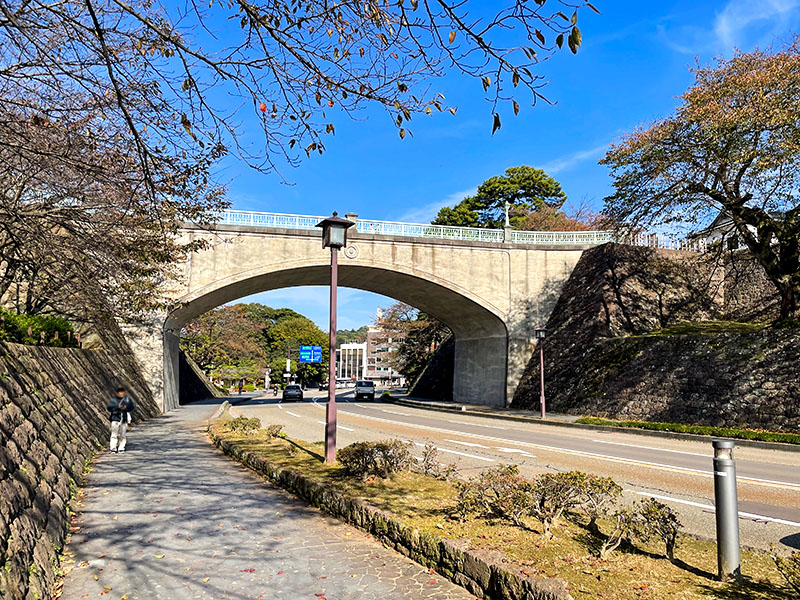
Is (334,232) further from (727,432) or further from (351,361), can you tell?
(351,361)

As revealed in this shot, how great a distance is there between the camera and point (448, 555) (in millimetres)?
4637

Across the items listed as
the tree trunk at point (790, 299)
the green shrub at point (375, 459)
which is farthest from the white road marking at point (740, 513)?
the tree trunk at point (790, 299)

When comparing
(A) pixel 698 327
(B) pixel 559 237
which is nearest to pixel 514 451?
(A) pixel 698 327

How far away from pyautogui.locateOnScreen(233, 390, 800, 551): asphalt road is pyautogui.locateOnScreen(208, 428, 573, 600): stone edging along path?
3179mm

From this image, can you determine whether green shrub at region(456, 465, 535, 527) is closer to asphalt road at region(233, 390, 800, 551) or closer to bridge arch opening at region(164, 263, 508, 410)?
asphalt road at region(233, 390, 800, 551)

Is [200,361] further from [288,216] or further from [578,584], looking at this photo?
[578,584]

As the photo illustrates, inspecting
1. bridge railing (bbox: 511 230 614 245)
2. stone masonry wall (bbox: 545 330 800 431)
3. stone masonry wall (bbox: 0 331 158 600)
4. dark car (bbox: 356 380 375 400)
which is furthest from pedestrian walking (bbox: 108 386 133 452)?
dark car (bbox: 356 380 375 400)

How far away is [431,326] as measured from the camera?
50688 mm

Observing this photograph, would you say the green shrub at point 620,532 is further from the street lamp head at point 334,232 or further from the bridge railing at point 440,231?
the bridge railing at point 440,231

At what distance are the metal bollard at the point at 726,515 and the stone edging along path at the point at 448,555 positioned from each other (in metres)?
1.31

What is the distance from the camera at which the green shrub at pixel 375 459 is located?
7.52 m

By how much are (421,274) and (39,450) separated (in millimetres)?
24971

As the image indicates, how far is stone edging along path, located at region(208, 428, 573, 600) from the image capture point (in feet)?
12.2

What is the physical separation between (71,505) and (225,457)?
16.4 ft
